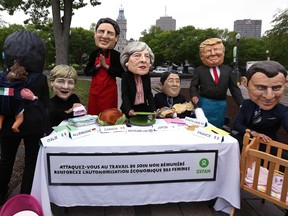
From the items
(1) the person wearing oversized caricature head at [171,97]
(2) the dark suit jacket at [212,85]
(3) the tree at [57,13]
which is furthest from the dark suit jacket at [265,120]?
(3) the tree at [57,13]

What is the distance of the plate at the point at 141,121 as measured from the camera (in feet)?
9.13

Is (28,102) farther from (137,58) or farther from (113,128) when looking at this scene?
(137,58)

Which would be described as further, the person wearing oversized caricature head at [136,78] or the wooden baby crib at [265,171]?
the person wearing oversized caricature head at [136,78]

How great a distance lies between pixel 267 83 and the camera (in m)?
2.59

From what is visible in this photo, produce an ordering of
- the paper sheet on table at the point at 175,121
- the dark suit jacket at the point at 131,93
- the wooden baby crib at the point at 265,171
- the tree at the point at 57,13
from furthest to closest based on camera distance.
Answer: the tree at the point at 57,13, the dark suit jacket at the point at 131,93, the paper sheet on table at the point at 175,121, the wooden baby crib at the point at 265,171

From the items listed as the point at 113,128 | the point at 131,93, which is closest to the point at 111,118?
the point at 113,128

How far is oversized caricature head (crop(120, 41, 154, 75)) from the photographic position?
2.96 m

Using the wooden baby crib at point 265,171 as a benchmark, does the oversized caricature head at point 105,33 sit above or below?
above

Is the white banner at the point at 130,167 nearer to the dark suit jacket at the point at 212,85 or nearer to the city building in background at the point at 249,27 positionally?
the dark suit jacket at the point at 212,85

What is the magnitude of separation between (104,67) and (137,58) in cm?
54

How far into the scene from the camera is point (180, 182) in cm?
240

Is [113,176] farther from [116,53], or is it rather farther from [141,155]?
[116,53]

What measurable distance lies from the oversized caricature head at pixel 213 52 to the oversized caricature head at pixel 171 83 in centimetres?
45

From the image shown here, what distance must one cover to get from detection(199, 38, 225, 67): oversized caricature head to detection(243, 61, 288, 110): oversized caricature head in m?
0.71
